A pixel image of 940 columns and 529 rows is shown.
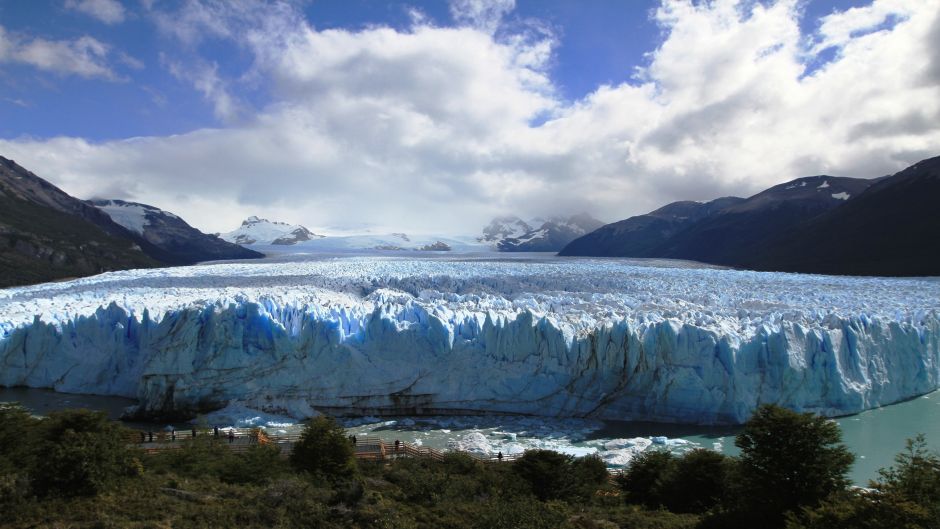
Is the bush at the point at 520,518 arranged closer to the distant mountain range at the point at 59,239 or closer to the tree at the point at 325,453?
the tree at the point at 325,453

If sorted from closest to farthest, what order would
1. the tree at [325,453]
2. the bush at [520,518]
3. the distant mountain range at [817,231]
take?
the bush at [520,518]
the tree at [325,453]
the distant mountain range at [817,231]

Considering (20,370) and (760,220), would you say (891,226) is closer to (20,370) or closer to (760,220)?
(760,220)

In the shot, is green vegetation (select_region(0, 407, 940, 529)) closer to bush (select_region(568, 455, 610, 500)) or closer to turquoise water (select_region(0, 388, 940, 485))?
bush (select_region(568, 455, 610, 500))

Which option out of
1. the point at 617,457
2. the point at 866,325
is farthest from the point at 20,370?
the point at 866,325

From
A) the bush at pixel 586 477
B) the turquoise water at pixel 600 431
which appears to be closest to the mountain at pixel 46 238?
the turquoise water at pixel 600 431

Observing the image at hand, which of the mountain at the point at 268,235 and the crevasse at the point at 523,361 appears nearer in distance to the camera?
the crevasse at the point at 523,361

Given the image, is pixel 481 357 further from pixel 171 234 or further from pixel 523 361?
pixel 171 234

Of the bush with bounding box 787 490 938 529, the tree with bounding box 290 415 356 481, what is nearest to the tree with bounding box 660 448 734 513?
the bush with bounding box 787 490 938 529
